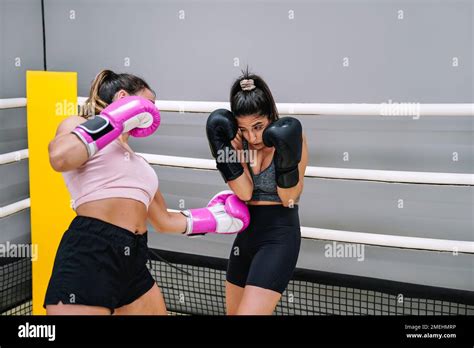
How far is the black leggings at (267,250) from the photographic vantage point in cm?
183

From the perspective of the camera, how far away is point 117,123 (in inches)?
61.6

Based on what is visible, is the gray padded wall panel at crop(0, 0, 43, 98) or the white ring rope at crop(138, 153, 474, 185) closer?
the white ring rope at crop(138, 153, 474, 185)

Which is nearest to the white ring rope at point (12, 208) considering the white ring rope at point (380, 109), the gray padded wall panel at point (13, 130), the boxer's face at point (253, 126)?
the gray padded wall panel at point (13, 130)

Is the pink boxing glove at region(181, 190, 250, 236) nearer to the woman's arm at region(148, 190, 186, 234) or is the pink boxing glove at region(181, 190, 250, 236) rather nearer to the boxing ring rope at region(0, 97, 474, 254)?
the woman's arm at region(148, 190, 186, 234)

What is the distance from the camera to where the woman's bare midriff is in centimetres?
159

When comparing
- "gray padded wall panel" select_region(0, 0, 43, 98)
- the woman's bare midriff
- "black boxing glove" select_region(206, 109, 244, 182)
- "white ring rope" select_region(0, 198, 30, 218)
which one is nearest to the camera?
the woman's bare midriff

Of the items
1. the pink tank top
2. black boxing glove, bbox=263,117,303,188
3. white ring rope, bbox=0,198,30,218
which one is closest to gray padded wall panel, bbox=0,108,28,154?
white ring rope, bbox=0,198,30,218

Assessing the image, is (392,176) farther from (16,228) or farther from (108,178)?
(16,228)

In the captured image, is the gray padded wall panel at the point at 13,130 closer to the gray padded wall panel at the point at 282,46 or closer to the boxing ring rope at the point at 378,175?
the gray padded wall panel at the point at 282,46

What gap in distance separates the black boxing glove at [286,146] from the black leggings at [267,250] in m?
0.14

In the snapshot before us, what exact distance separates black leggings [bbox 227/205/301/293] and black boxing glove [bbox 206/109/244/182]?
172 millimetres

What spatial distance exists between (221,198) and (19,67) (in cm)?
146
